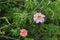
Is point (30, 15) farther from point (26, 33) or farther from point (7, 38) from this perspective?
point (7, 38)

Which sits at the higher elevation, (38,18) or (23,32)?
(38,18)

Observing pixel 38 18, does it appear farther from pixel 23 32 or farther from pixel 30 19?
pixel 23 32

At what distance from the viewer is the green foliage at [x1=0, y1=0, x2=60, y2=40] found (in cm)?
202

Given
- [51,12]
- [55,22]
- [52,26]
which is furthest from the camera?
[55,22]

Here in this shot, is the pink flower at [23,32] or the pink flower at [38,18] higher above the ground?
the pink flower at [38,18]

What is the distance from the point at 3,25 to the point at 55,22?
58cm

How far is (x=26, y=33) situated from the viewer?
2.09 metres

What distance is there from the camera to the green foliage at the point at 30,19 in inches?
79.6

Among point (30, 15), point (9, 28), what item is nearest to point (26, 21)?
point (30, 15)

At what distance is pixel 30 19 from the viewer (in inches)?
80.0

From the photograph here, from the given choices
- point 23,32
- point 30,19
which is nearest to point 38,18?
point 30,19

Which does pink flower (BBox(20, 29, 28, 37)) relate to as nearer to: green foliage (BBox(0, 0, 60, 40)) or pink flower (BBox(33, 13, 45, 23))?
green foliage (BBox(0, 0, 60, 40))

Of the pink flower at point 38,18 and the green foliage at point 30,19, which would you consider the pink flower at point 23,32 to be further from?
the pink flower at point 38,18

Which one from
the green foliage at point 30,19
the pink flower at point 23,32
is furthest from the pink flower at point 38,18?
the pink flower at point 23,32
